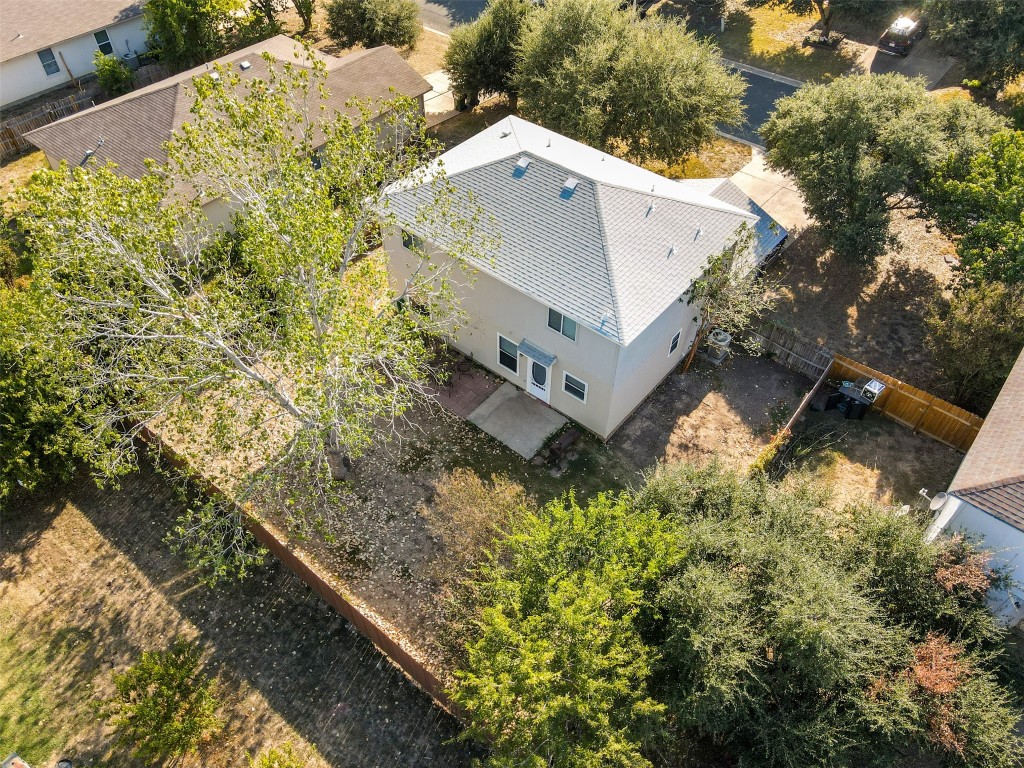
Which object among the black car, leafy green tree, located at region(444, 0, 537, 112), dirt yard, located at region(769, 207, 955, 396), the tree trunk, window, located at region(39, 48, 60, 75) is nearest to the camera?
the tree trunk

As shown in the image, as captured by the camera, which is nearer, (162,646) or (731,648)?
(731,648)

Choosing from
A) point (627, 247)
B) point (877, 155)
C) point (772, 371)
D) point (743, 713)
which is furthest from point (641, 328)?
point (877, 155)

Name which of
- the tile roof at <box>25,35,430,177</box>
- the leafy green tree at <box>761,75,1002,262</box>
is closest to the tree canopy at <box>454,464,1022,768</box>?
the leafy green tree at <box>761,75,1002,262</box>

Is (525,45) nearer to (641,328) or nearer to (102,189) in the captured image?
(641,328)

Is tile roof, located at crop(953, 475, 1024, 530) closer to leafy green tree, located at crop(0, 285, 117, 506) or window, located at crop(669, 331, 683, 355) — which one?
window, located at crop(669, 331, 683, 355)

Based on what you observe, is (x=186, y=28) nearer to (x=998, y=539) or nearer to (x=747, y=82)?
(x=747, y=82)

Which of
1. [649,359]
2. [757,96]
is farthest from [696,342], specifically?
[757,96]

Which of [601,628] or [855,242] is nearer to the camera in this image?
→ [601,628]
